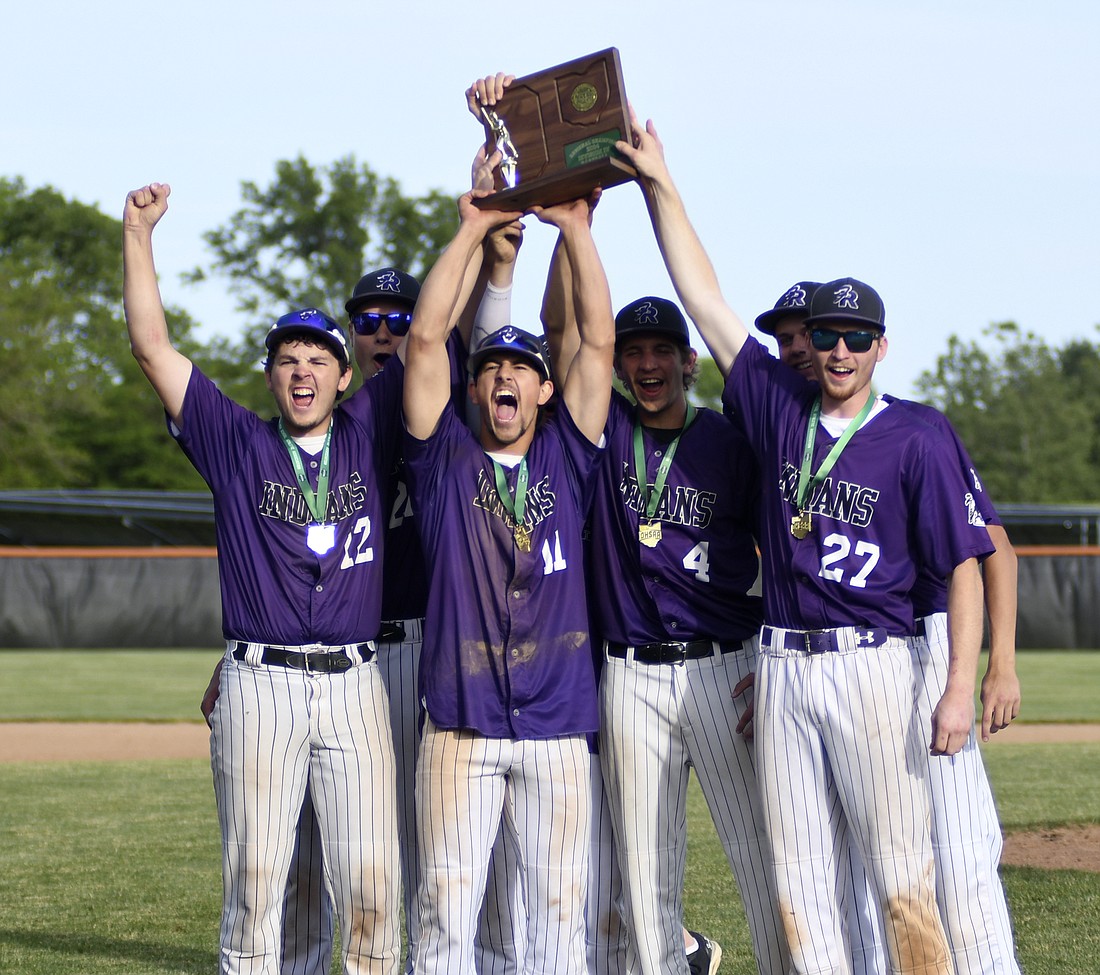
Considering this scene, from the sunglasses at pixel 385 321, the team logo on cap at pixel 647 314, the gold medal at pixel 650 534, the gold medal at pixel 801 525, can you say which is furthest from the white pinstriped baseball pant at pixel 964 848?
the sunglasses at pixel 385 321

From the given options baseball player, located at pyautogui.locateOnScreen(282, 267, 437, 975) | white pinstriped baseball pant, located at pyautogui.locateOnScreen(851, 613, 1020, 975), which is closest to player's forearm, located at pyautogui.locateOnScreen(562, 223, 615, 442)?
baseball player, located at pyautogui.locateOnScreen(282, 267, 437, 975)

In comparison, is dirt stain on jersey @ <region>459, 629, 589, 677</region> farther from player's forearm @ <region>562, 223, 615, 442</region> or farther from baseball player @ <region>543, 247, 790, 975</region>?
player's forearm @ <region>562, 223, 615, 442</region>

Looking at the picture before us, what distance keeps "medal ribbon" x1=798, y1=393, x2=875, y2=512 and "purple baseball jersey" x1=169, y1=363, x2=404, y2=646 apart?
1336 millimetres

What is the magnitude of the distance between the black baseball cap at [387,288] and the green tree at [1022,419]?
5062 centimetres

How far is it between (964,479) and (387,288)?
222cm

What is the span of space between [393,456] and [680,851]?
1607mm

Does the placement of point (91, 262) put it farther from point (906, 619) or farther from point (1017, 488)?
point (906, 619)

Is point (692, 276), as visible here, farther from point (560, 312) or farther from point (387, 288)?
point (387, 288)

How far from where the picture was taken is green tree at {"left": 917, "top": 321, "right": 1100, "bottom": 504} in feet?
178

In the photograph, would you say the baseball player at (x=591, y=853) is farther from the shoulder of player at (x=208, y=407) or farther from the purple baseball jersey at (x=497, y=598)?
the shoulder of player at (x=208, y=407)

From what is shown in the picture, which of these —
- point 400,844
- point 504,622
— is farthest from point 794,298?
point 400,844

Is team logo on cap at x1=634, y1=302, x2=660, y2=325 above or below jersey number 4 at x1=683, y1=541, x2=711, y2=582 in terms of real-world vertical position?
above

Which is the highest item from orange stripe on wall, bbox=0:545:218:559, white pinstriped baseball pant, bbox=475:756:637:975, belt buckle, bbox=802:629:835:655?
belt buckle, bbox=802:629:835:655

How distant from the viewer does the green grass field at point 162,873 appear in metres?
5.48
